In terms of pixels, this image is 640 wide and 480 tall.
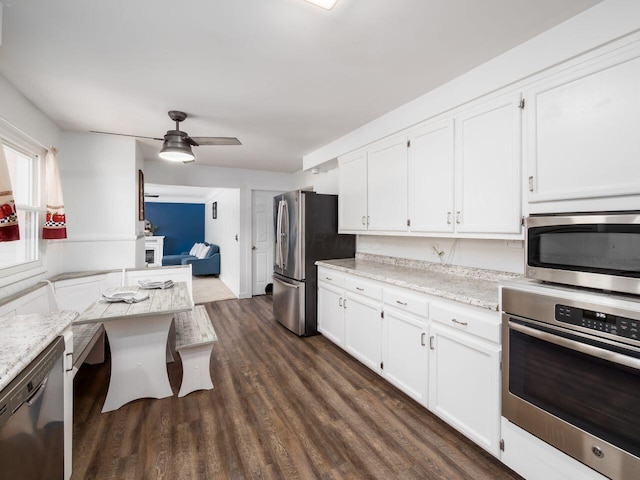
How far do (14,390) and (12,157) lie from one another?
2.60 metres

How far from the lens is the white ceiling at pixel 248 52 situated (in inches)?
58.9

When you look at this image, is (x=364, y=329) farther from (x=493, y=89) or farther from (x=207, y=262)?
(x=207, y=262)

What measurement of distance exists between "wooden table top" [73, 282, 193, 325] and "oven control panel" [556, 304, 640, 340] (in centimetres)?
222

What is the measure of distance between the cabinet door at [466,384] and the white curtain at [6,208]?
2.88m

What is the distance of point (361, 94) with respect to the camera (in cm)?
244

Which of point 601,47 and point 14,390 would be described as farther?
point 601,47

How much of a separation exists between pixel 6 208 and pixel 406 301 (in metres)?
2.76

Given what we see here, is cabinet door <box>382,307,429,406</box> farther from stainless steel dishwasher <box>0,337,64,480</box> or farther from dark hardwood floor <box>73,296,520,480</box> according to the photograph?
stainless steel dishwasher <box>0,337,64,480</box>

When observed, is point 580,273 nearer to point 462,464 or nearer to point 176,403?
point 462,464

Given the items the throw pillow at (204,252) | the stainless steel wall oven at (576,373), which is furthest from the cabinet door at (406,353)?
the throw pillow at (204,252)

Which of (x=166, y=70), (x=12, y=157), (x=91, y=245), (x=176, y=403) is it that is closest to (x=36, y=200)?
(x=12, y=157)

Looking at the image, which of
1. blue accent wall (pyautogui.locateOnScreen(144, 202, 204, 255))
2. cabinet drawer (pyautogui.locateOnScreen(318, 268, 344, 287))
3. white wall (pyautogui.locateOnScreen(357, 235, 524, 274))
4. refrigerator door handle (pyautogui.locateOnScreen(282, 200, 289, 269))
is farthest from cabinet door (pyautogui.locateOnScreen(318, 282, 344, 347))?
blue accent wall (pyautogui.locateOnScreen(144, 202, 204, 255))

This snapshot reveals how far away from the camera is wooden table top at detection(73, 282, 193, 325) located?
198 cm

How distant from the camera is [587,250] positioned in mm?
1312
